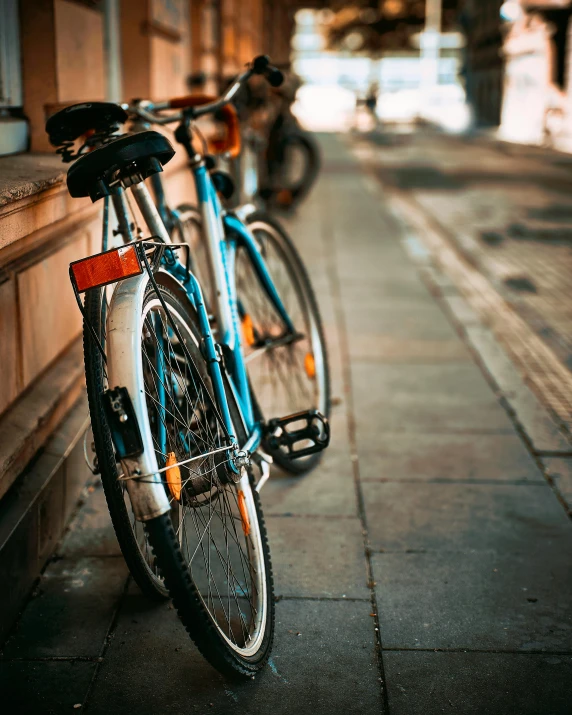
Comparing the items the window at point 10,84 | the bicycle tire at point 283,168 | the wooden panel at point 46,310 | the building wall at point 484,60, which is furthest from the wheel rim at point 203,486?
the building wall at point 484,60

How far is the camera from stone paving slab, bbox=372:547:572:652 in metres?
2.47

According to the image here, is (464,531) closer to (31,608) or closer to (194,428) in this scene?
(194,428)

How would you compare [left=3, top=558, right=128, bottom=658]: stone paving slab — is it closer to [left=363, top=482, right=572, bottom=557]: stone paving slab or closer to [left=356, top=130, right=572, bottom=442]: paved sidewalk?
[left=363, top=482, right=572, bottom=557]: stone paving slab

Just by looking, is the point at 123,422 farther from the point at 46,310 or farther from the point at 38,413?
the point at 46,310

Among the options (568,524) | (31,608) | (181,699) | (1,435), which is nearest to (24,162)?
(1,435)

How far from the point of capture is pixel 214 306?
301cm

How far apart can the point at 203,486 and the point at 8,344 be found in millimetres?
885

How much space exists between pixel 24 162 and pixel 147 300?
4.23 feet

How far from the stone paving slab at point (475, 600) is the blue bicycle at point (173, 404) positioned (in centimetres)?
47

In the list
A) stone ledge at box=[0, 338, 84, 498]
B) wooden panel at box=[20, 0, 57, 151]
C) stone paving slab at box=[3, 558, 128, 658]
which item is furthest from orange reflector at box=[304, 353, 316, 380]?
wooden panel at box=[20, 0, 57, 151]

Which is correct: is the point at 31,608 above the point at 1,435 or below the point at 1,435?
below

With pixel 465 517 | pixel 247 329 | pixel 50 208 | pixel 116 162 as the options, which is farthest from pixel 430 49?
pixel 116 162

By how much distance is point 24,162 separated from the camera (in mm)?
3129

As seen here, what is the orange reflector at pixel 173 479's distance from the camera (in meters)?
2.00
